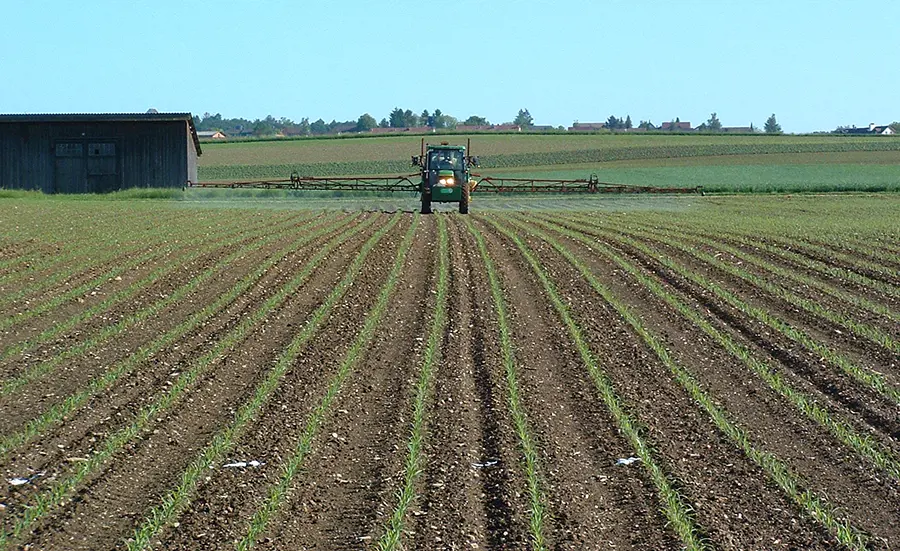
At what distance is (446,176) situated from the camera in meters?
34.2

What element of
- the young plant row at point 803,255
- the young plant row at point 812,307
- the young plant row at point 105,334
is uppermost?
the young plant row at point 803,255

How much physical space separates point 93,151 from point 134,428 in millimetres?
41055

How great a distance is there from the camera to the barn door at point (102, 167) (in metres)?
47.2

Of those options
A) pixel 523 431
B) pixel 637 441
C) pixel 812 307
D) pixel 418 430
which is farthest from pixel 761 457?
pixel 812 307

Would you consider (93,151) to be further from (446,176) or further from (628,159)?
(628,159)

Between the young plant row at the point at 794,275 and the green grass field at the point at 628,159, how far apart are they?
99.5 ft

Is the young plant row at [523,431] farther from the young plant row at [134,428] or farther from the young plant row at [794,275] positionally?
the young plant row at [794,275]

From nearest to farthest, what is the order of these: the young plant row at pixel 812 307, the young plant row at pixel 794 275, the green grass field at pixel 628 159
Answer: the young plant row at pixel 812 307 < the young plant row at pixel 794 275 < the green grass field at pixel 628 159

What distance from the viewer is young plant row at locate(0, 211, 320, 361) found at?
12.7 metres

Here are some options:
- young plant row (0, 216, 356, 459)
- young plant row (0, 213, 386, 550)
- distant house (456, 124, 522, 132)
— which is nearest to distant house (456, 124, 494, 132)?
distant house (456, 124, 522, 132)

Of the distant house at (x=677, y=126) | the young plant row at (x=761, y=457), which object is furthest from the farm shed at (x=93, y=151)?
the distant house at (x=677, y=126)

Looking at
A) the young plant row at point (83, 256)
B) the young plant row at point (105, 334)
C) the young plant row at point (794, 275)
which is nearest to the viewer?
the young plant row at point (105, 334)

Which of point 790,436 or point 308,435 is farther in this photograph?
point 790,436

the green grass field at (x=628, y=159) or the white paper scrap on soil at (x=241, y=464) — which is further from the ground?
the green grass field at (x=628, y=159)
